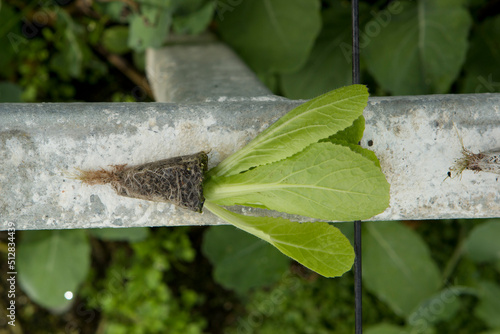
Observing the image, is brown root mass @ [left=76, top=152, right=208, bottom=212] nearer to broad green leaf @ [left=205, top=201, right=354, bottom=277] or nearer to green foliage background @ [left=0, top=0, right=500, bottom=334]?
broad green leaf @ [left=205, top=201, right=354, bottom=277]

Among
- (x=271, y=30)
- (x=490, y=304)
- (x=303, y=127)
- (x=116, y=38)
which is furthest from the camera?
(x=490, y=304)

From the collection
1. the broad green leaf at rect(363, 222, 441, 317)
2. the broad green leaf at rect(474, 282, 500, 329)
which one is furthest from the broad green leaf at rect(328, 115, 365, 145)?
the broad green leaf at rect(474, 282, 500, 329)

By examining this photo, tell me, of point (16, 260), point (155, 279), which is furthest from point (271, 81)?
point (16, 260)

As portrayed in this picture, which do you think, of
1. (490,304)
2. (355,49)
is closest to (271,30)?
(355,49)

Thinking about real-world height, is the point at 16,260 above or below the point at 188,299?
above

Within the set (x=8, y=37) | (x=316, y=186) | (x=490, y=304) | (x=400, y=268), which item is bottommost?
(x=490, y=304)

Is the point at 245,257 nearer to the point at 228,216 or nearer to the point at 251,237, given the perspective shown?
the point at 251,237

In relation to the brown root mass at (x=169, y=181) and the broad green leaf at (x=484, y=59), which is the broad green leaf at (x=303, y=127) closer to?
the brown root mass at (x=169, y=181)

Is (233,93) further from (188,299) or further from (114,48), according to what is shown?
(188,299)
